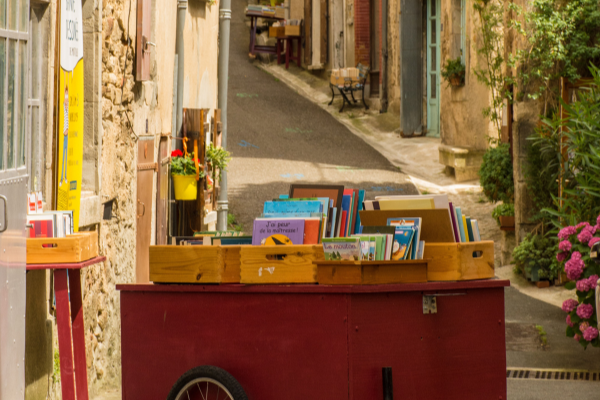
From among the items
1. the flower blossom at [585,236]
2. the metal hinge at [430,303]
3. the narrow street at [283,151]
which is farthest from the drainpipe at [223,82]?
the metal hinge at [430,303]

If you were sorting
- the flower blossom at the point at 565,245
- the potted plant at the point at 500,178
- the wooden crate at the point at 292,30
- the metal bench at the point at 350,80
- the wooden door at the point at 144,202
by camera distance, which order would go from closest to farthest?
the flower blossom at the point at 565,245 → the wooden door at the point at 144,202 → the potted plant at the point at 500,178 → the metal bench at the point at 350,80 → the wooden crate at the point at 292,30

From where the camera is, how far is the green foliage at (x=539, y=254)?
9.24 m

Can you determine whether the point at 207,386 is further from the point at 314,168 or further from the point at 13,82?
the point at 314,168

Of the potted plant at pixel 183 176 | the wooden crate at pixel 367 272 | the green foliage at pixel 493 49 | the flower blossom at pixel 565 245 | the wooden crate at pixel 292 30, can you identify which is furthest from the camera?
the wooden crate at pixel 292 30

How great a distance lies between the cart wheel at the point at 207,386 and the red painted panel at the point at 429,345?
19.5 inches

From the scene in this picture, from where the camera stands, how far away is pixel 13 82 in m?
3.51

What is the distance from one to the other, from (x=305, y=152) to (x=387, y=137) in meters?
2.40

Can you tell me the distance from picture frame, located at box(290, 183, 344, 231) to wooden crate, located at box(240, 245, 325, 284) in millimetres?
409

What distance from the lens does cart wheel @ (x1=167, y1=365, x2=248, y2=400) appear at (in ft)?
11.6

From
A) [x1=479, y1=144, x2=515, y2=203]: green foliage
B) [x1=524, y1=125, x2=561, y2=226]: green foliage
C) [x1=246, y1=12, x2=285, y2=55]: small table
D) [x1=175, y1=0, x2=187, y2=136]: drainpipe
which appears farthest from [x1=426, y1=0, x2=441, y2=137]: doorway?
[x1=175, y1=0, x2=187, y2=136]: drainpipe

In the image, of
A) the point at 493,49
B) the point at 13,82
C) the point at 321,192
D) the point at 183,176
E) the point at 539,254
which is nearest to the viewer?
the point at 13,82

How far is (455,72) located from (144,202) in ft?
27.2

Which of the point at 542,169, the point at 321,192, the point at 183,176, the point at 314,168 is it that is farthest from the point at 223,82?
the point at 321,192

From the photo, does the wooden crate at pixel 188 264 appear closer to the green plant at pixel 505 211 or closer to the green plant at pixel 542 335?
the green plant at pixel 542 335
